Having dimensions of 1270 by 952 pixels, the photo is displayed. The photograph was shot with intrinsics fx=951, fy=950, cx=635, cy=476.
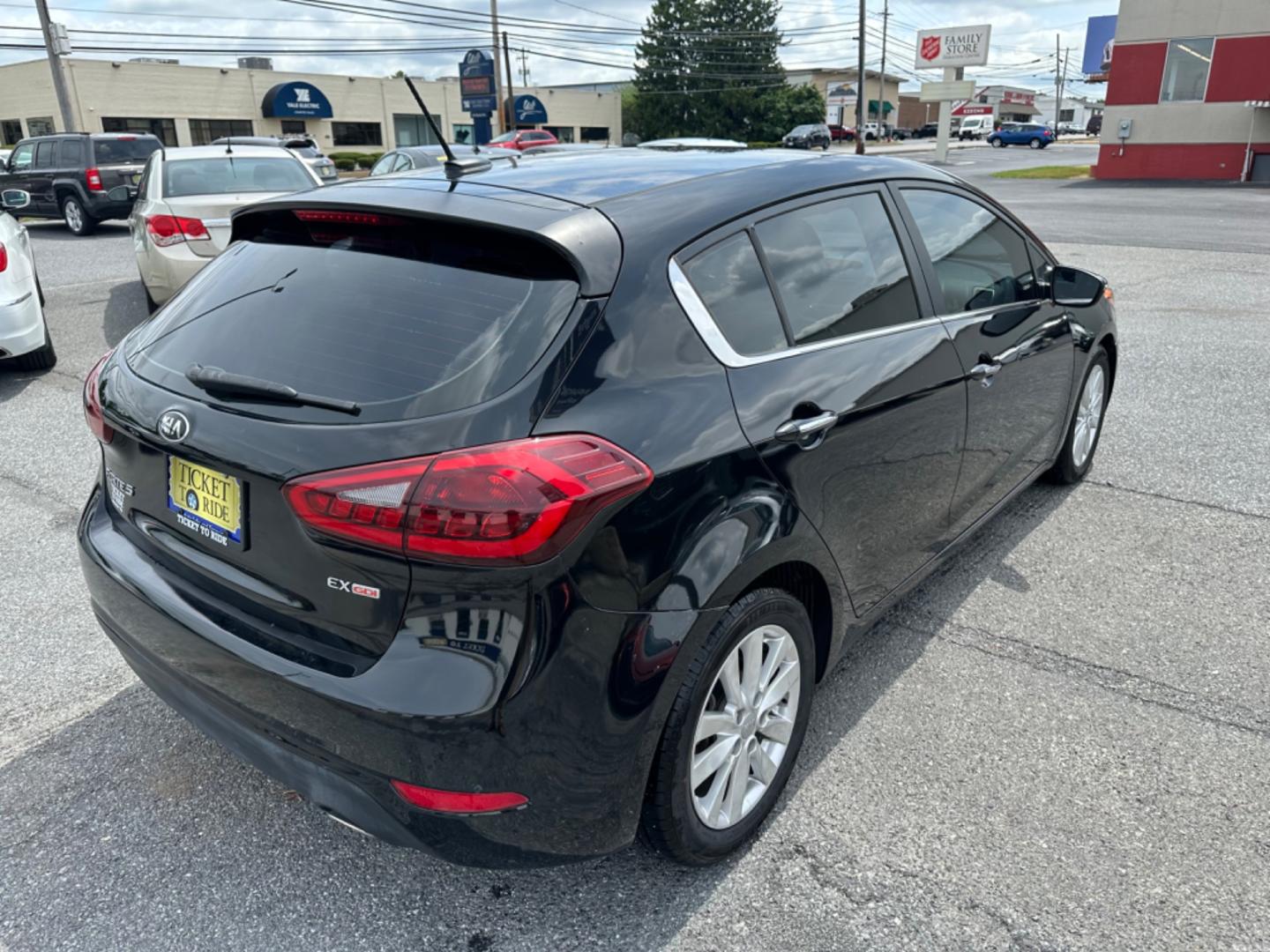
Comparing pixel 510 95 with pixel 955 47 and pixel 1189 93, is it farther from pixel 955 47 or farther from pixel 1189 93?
pixel 1189 93

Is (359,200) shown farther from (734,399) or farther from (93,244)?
(93,244)

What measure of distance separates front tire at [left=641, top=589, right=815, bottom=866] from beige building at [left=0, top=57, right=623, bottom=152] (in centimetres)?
3993

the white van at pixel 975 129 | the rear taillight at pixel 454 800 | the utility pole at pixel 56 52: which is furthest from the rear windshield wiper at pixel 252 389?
the white van at pixel 975 129

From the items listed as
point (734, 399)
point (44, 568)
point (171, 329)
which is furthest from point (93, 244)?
point (734, 399)

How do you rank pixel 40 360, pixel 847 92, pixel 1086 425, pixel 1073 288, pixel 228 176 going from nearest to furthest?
pixel 1073 288
pixel 1086 425
pixel 40 360
pixel 228 176
pixel 847 92

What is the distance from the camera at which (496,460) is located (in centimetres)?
187

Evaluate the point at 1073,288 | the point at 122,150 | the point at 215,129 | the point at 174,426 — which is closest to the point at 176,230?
the point at 174,426

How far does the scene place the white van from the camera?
8044cm

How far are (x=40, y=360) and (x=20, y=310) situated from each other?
70 centimetres

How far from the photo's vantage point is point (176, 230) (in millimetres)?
7996

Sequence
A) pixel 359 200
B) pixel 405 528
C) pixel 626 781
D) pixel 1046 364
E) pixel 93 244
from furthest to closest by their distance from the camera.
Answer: pixel 93 244 → pixel 1046 364 → pixel 359 200 → pixel 626 781 → pixel 405 528

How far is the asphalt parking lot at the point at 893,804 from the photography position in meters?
2.25

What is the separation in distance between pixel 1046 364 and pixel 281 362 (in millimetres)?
3076

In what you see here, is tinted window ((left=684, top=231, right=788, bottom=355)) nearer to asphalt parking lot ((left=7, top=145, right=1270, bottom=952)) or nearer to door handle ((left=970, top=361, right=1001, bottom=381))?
door handle ((left=970, top=361, right=1001, bottom=381))
